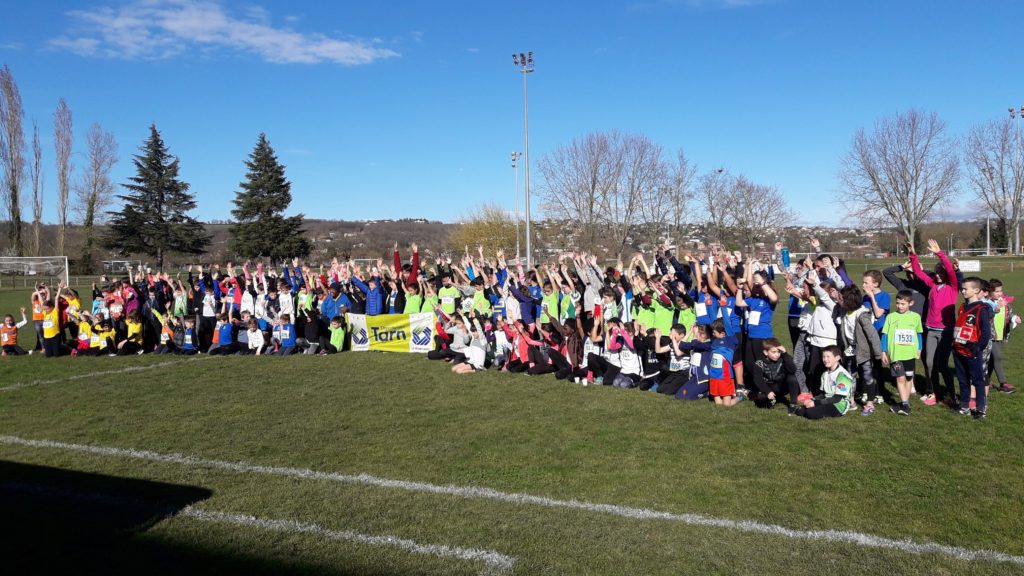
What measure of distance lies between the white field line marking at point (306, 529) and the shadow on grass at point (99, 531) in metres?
0.02

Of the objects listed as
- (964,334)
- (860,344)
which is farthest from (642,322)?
(964,334)

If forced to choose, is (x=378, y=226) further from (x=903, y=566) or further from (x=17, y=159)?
(x=903, y=566)

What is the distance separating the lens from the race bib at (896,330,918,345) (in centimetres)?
783

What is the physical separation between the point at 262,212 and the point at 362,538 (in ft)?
184

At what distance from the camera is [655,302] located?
10.8m

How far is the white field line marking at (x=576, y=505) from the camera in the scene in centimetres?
438

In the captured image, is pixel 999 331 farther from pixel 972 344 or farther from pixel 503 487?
pixel 503 487

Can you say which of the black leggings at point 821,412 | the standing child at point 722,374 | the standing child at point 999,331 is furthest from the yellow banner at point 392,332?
the standing child at point 999,331

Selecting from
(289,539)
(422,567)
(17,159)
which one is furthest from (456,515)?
(17,159)

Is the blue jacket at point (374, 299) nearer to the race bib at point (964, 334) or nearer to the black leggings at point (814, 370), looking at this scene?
the black leggings at point (814, 370)

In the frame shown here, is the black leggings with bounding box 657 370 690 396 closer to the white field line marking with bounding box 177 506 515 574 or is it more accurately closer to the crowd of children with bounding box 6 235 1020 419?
the crowd of children with bounding box 6 235 1020 419

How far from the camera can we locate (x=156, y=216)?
55375 millimetres

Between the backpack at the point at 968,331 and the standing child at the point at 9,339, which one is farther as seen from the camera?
the standing child at the point at 9,339

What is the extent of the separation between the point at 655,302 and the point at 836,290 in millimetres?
2902
